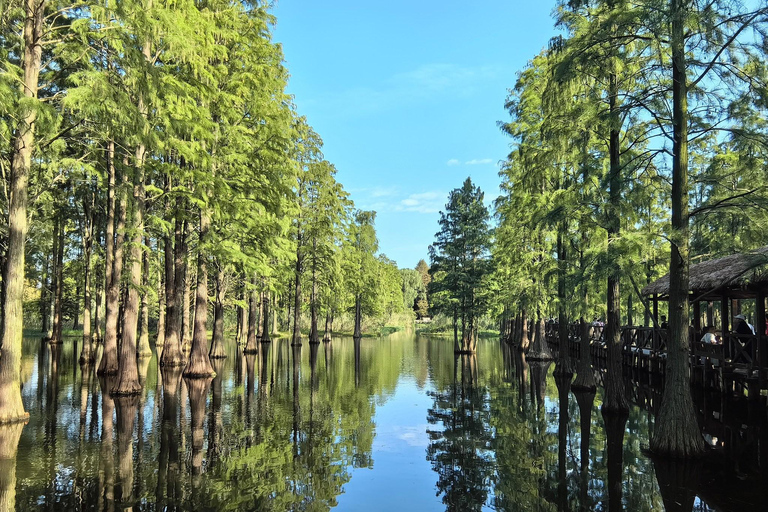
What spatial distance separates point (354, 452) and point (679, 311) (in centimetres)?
729

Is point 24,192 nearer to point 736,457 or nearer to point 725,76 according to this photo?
point 725,76

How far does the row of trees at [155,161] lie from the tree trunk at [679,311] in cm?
1133

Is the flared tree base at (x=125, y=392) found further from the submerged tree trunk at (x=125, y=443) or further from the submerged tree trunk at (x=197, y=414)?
the submerged tree trunk at (x=197, y=414)

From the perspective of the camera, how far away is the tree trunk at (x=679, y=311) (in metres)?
9.25

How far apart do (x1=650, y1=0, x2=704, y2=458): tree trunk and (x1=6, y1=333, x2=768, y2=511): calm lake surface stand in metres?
0.57

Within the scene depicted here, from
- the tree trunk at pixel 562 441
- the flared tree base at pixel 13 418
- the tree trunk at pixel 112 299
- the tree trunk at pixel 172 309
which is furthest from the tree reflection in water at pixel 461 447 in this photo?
the tree trunk at pixel 112 299

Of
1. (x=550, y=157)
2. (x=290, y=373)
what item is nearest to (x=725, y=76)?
(x=550, y=157)

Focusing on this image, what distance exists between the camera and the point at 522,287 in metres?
23.2

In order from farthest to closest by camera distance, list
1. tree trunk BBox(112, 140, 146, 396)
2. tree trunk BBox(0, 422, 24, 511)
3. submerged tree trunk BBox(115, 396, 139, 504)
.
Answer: tree trunk BBox(112, 140, 146, 396), submerged tree trunk BBox(115, 396, 139, 504), tree trunk BBox(0, 422, 24, 511)

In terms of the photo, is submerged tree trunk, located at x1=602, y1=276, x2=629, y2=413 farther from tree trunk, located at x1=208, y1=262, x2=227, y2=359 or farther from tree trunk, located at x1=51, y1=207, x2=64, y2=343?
tree trunk, located at x1=51, y1=207, x2=64, y2=343

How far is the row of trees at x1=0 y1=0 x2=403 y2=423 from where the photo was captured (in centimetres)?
1090

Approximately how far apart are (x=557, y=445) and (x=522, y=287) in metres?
13.5

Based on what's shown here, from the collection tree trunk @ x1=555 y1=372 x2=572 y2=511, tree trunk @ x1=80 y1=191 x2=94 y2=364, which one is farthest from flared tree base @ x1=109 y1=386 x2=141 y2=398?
tree trunk @ x1=555 y1=372 x2=572 y2=511

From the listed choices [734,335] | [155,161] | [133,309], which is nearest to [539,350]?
[734,335]
